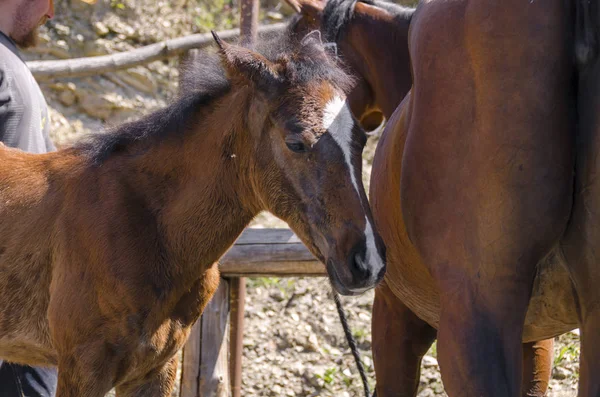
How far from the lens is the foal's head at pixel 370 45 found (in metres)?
4.37

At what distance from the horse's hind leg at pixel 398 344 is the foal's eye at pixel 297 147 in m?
0.74

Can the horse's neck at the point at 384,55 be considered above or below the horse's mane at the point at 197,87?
above

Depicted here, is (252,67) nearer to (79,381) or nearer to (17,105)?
(79,381)

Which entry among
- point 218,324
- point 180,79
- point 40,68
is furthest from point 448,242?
point 40,68

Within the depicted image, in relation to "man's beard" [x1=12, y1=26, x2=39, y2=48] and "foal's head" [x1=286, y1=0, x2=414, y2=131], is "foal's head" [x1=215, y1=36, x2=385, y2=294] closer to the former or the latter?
"foal's head" [x1=286, y1=0, x2=414, y2=131]

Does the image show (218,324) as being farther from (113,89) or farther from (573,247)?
(113,89)

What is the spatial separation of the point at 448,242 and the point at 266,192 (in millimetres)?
940

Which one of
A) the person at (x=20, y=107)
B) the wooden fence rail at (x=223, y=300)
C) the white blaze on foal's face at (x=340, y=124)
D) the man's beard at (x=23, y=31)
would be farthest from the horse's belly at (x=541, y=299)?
the man's beard at (x=23, y=31)

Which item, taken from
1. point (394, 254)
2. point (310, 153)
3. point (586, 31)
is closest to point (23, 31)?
point (310, 153)

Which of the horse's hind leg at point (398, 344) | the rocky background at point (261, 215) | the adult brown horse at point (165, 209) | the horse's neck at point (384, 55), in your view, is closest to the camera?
the adult brown horse at point (165, 209)

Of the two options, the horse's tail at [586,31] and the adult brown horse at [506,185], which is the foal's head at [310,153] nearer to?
the adult brown horse at [506,185]

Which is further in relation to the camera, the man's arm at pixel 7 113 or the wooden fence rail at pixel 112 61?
the wooden fence rail at pixel 112 61

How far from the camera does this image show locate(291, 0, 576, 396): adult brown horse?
103 inches

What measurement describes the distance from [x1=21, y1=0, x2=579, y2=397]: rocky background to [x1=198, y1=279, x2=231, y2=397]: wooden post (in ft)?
2.87
